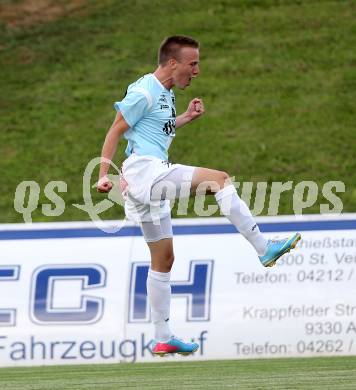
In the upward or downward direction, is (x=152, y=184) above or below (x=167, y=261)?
above

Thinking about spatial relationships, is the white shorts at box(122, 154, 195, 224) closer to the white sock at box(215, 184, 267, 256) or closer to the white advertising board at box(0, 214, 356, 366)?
the white sock at box(215, 184, 267, 256)

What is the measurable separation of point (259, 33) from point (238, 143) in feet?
11.3

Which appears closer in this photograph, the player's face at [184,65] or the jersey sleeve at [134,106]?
the jersey sleeve at [134,106]

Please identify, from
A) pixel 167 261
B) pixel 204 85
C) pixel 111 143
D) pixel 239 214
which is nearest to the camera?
pixel 239 214

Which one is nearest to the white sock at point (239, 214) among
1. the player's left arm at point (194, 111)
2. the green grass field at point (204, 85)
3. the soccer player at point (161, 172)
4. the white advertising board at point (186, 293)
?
the soccer player at point (161, 172)

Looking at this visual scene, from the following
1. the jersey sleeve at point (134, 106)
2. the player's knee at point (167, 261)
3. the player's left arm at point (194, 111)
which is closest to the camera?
the jersey sleeve at point (134, 106)

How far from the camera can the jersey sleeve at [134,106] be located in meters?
8.19

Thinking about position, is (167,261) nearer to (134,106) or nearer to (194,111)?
(194,111)

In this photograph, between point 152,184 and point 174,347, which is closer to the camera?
A: point 152,184

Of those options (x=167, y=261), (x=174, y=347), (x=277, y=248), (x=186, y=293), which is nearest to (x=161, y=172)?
(x=167, y=261)

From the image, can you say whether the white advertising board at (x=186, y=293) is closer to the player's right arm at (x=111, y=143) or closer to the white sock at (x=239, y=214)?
the white sock at (x=239, y=214)

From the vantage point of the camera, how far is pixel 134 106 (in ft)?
26.8

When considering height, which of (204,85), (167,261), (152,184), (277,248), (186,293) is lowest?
(186,293)

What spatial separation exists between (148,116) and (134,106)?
171mm
